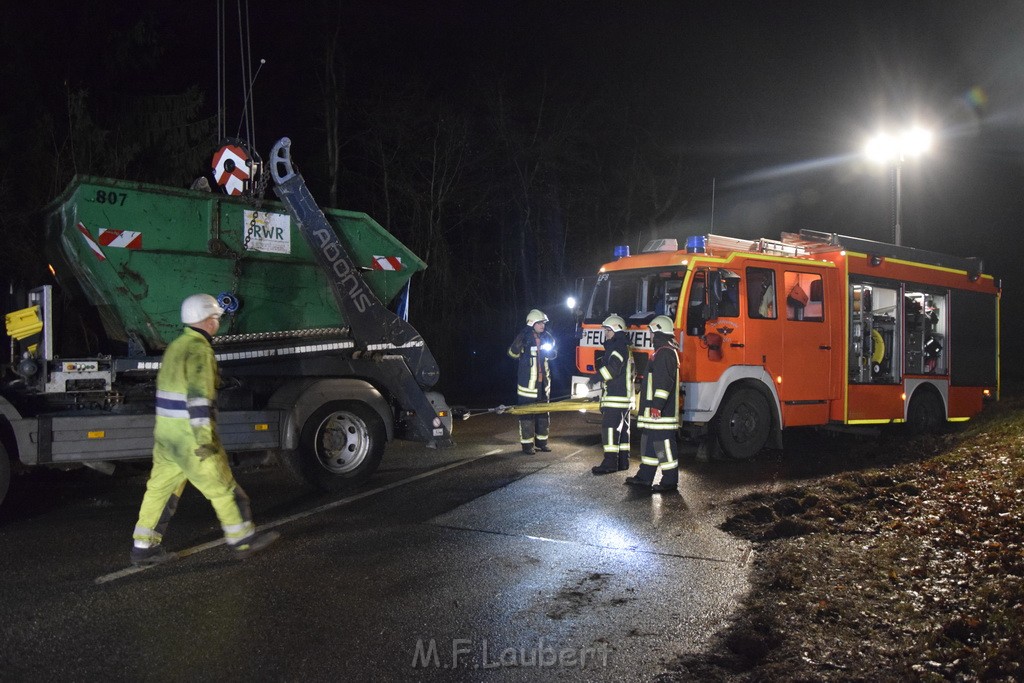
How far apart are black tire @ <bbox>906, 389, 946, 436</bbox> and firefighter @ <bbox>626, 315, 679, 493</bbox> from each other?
5710 mm

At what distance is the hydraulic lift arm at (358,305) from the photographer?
802cm

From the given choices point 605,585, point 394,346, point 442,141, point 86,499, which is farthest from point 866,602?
point 442,141

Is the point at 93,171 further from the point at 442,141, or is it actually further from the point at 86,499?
the point at 442,141

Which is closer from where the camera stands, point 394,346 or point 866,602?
point 866,602

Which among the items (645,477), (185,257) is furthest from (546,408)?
(185,257)

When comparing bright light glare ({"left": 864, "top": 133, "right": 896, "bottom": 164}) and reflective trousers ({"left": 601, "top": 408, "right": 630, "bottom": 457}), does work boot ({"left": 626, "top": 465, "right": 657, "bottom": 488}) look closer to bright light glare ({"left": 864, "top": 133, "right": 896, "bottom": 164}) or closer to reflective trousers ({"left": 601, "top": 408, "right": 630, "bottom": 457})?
reflective trousers ({"left": 601, "top": 408, "right": 630, "bottom": 457})

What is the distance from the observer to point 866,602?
188 inches

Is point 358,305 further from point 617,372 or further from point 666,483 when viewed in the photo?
point 666,483

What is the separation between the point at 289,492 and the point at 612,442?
3395 mm

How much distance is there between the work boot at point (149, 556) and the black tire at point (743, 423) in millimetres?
6526

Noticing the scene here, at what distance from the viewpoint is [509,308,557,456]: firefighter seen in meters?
10.4

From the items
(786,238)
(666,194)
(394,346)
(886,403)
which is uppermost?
(666,194)

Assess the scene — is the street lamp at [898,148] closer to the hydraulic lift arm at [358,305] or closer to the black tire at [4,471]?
the hydraulic lift arm at [358,305]

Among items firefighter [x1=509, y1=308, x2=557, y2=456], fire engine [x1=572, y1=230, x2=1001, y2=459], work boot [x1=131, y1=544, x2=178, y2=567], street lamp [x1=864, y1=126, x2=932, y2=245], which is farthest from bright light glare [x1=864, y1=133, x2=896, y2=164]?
work boot [x1=131, y1=544, x2=178, y2=567]
